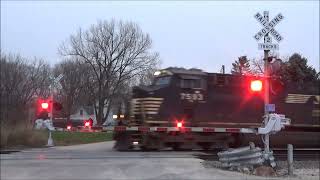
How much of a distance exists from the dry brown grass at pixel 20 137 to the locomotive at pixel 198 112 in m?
4.62

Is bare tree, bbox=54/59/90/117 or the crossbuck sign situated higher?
bare tree, bbox=54/59/90/117

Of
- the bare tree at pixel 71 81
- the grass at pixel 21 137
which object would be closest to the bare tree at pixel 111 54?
the bare tree at pixel 71 81

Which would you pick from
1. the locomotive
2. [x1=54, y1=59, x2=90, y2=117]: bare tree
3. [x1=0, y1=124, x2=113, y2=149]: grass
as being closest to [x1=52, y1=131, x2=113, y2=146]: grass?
[x1=0, y1=124, x2=113, y2=149]: grass

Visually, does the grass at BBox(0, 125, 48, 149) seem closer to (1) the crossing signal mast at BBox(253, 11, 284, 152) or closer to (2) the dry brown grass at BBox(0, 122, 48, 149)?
(2) the dry brown grass at BBox(0, 122, 48, 149)

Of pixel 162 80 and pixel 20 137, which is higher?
pixel 162 80

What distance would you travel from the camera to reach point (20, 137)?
26031 millimetres

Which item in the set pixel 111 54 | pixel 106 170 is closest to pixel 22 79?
pixel 111 54

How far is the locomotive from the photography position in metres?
24.8

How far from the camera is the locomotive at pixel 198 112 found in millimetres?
24750

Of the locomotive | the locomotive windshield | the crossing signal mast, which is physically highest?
the crossing signal mast

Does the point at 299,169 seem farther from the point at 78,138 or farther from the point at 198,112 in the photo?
the point at 78,138

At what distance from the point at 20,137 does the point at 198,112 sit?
341 inches

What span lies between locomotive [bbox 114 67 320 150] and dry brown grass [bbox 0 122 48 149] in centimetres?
462

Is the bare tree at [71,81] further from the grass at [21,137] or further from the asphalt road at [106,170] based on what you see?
the asphalt road at [106,170]
